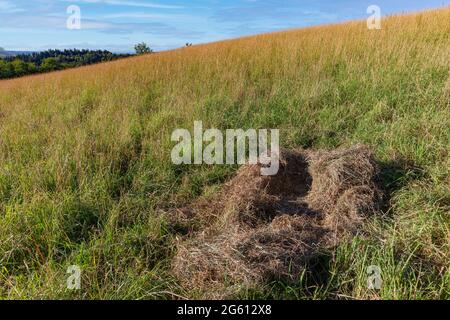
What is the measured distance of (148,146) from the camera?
4.23 metres

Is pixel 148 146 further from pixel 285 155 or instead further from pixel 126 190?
pixel 285 155

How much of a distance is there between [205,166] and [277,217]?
1232mm

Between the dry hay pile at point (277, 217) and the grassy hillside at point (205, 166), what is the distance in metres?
0.13

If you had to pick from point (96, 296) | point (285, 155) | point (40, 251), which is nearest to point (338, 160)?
point (285, 155)

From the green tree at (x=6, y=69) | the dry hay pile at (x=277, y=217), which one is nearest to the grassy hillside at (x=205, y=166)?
the dry hay pile at (x=277, y=217)

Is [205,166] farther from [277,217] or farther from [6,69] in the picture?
[6,69]

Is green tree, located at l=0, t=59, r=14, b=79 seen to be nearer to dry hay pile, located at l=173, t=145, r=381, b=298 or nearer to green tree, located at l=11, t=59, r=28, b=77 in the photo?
green tree, located at l=11, t=59, r=28, b=77

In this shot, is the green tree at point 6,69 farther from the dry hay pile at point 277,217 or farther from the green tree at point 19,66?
the dry hay pile at point 277,217

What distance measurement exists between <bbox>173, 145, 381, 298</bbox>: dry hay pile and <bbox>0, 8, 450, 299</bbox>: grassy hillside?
0.44 feet

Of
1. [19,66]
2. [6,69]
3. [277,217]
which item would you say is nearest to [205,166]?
[277,217]

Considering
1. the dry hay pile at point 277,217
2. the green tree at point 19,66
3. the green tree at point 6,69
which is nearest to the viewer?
the dry hay pile at point 277,217

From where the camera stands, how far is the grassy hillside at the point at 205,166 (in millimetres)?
2336

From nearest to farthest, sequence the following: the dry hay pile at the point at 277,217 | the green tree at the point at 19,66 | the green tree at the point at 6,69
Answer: the dry hay pile at the point at 277,217 < the green tree at the point at 6,69 < the green tree at the point at 19,66
